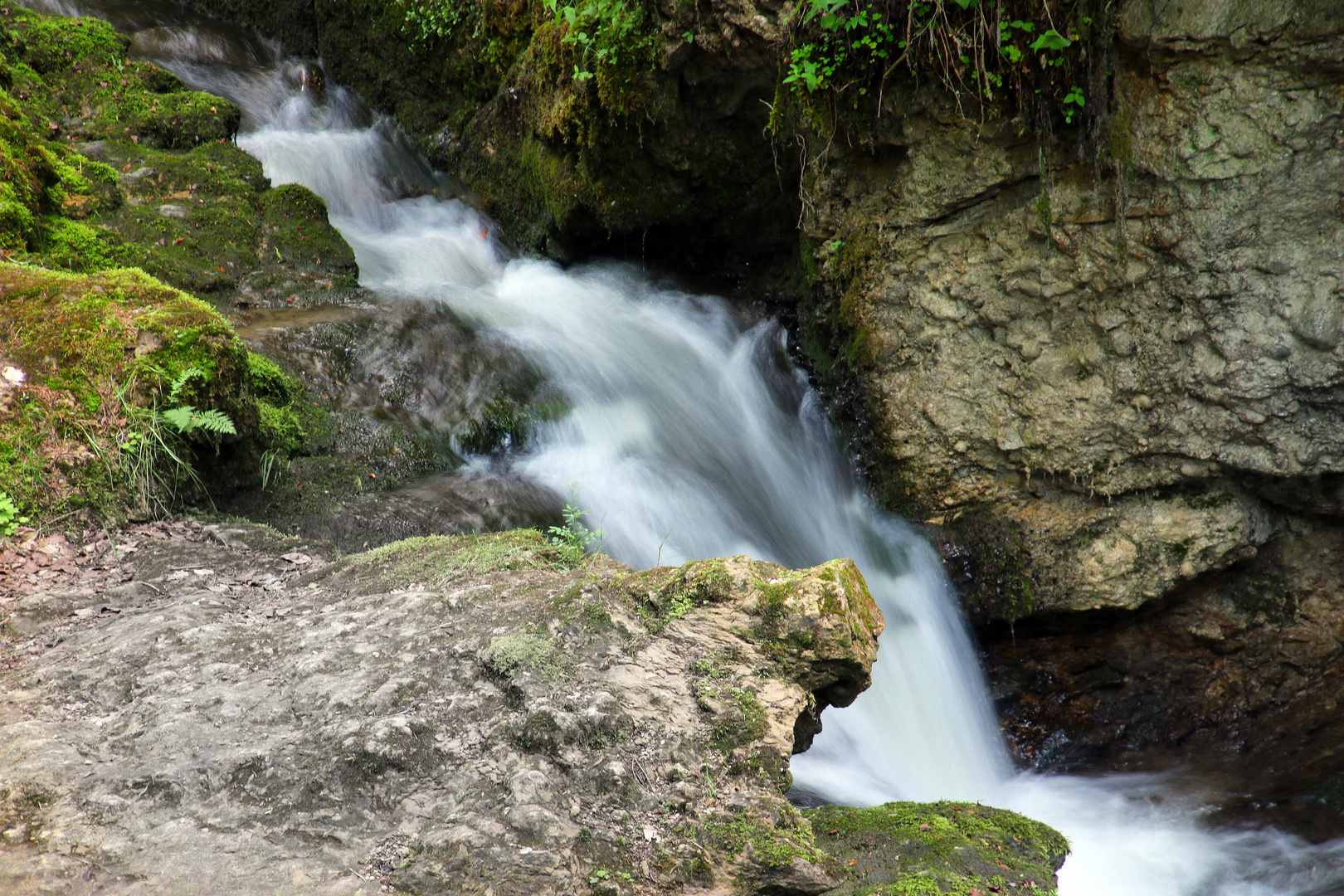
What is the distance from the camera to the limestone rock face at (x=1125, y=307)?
4453 millimetres

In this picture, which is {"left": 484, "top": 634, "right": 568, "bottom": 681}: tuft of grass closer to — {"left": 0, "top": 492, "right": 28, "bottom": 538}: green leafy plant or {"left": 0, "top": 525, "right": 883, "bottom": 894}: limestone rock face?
{"left": 0, "top": 525, "right": 883, "bottom": 894}: limestone rock face

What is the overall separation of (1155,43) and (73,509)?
240 inches

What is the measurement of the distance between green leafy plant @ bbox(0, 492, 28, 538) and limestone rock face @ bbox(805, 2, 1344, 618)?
17.4ft

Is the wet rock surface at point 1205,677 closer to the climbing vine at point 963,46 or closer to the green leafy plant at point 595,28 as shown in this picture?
the climbing vine at point 963,46

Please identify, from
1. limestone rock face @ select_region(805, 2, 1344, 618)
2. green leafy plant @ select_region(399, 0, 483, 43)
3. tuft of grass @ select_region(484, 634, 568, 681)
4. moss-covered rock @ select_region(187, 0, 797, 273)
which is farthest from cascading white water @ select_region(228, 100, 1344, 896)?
green leafy plant @ select_region(399, 0, 483, 43)

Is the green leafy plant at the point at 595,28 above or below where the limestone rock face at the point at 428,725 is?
above

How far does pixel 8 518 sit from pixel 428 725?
2264 millimetres

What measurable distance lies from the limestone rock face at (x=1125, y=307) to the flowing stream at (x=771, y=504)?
2.08 feet

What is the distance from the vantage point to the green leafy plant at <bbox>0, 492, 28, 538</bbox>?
3.23 m

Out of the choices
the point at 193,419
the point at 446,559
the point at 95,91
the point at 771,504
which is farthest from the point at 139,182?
the point at 771,504

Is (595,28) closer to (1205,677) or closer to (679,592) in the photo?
(679,592)

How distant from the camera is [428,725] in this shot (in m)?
2.37

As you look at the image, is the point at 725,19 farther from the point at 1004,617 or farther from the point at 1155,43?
the point at 1004,617

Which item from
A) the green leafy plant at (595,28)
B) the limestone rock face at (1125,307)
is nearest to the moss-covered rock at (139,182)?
the green leafy plant at (595,28)
